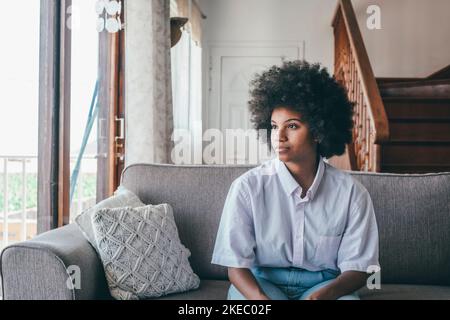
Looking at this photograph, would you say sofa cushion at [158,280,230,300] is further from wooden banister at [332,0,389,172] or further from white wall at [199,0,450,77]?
white wall at [199,0,450,77]

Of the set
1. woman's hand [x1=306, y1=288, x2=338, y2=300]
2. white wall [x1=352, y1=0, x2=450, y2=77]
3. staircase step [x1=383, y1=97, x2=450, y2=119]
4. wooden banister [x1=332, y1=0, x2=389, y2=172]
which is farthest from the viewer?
white wall [x1=352, y1=0, x2=450, y2=77]

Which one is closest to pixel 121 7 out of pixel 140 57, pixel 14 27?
pixel 140 57

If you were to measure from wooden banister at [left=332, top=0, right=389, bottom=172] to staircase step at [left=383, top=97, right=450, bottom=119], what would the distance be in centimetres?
39

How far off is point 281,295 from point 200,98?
389 cm

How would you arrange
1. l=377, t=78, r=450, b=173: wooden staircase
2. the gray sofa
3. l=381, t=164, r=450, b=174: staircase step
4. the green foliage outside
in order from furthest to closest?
l=377, t=78, r=450, b=173: wooden staircase < l=381, t=164, r=450, b=174: staircase step < the green foliage outside < the gray sofa

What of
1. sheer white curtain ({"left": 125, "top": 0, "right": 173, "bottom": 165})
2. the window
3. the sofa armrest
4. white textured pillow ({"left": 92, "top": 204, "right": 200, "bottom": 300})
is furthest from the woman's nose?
sheer white curtain ({"left": 125, "top": 0, "right": 173, "bottom": 165})

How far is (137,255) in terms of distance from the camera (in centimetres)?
152

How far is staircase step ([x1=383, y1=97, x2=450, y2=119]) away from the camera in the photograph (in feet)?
12.1

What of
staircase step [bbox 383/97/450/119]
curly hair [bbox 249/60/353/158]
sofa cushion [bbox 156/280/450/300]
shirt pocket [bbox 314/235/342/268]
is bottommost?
sofa cushion [bbox 156/280/450/300]

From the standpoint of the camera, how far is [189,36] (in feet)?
15.3

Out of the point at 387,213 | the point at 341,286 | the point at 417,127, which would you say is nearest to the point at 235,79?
the point at 417,127

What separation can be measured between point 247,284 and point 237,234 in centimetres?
13

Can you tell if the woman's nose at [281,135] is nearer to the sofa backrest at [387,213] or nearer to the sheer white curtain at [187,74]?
the sofa backrest at [387,213]
